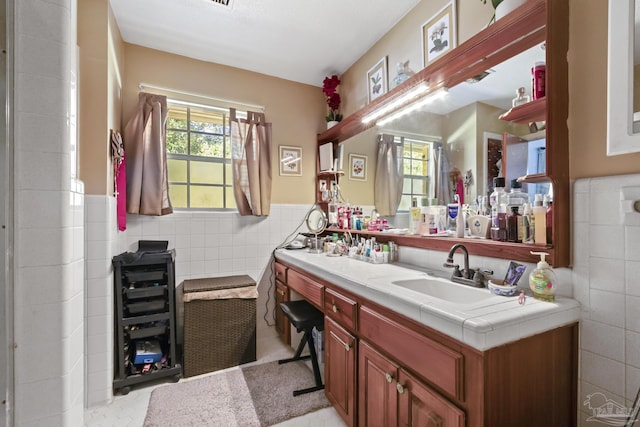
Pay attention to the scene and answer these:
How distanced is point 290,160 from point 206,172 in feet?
2.79

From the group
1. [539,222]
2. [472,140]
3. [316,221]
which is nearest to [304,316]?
[316,221]

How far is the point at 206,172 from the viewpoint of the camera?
273 cm

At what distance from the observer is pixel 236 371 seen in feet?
7.02

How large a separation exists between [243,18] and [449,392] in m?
2.56

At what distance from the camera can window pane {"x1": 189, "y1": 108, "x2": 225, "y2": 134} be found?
8.78ft

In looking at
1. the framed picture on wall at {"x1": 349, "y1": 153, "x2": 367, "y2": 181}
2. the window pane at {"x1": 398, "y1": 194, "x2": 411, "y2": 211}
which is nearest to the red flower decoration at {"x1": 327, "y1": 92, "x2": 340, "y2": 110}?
the framed picture on wall at {"x1": 349, "y1": 153, "x2": 367, "y2": 181}

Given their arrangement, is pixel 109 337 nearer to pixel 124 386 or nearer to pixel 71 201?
pixel 124 386

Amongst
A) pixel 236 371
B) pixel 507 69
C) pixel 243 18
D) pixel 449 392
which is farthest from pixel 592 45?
pixel 236 371

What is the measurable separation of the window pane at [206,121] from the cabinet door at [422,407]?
262cm

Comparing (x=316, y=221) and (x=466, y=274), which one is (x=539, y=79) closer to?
(x=466, y=274)

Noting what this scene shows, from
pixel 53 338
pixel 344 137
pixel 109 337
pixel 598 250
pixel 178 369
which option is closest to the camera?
pixel 53 338

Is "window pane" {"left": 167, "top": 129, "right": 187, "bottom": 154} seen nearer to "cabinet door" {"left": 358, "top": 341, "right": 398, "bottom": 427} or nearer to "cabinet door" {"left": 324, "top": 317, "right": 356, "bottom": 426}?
"cabinet door" {"left": 324, "top": 317, "right": 356, "bottom": 426}

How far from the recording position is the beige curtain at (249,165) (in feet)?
8.61

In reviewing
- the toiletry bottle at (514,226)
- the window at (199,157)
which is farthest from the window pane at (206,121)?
the toiletry bottle at (514,226)
